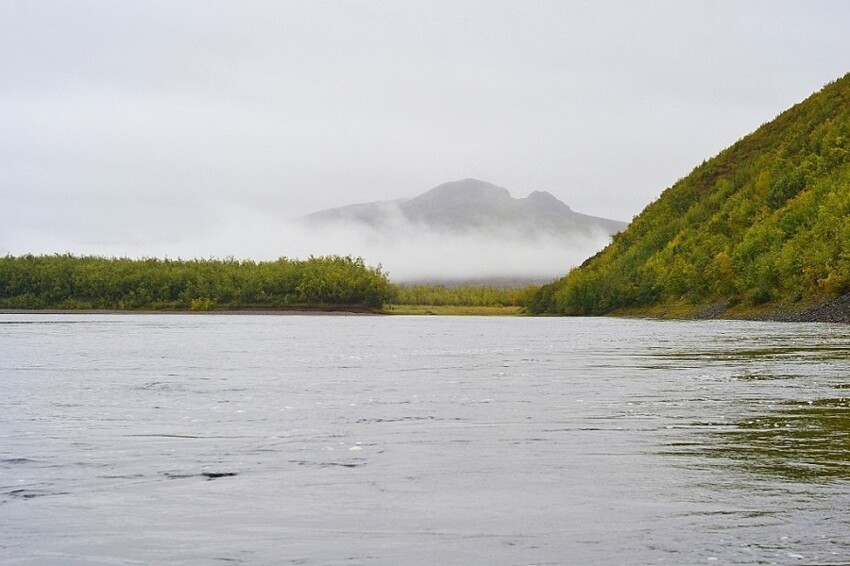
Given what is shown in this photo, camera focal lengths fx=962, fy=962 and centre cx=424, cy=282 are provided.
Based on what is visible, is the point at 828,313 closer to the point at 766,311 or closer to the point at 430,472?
the point at 766,311

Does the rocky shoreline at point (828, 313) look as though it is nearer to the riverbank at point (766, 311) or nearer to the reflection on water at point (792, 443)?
the riverbank at point (766, 311)

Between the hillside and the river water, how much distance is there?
84465mm

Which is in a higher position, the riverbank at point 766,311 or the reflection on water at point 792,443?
the riverbank at point 766,311

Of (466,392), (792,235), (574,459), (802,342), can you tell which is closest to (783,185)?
(792,235)

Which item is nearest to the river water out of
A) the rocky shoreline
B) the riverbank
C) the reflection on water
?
the reflection on water

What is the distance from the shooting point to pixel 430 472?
14.3 metres

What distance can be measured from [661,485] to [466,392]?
577 inches

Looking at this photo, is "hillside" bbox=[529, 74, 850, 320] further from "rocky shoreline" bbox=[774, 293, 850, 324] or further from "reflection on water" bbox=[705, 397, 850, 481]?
"reflection on water" bbox=[705, 397, 850, 481]

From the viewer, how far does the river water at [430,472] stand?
1005 centimetres

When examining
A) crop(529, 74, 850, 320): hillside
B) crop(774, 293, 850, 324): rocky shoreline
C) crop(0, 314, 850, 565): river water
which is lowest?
crop(0, 314, 850, 565): river water

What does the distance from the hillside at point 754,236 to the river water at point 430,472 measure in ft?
277

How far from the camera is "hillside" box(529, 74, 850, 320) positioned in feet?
370

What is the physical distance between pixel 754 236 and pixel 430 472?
130 metres

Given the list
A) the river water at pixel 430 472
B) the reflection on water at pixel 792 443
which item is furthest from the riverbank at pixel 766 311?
the reflection on water at pixel 792 443
